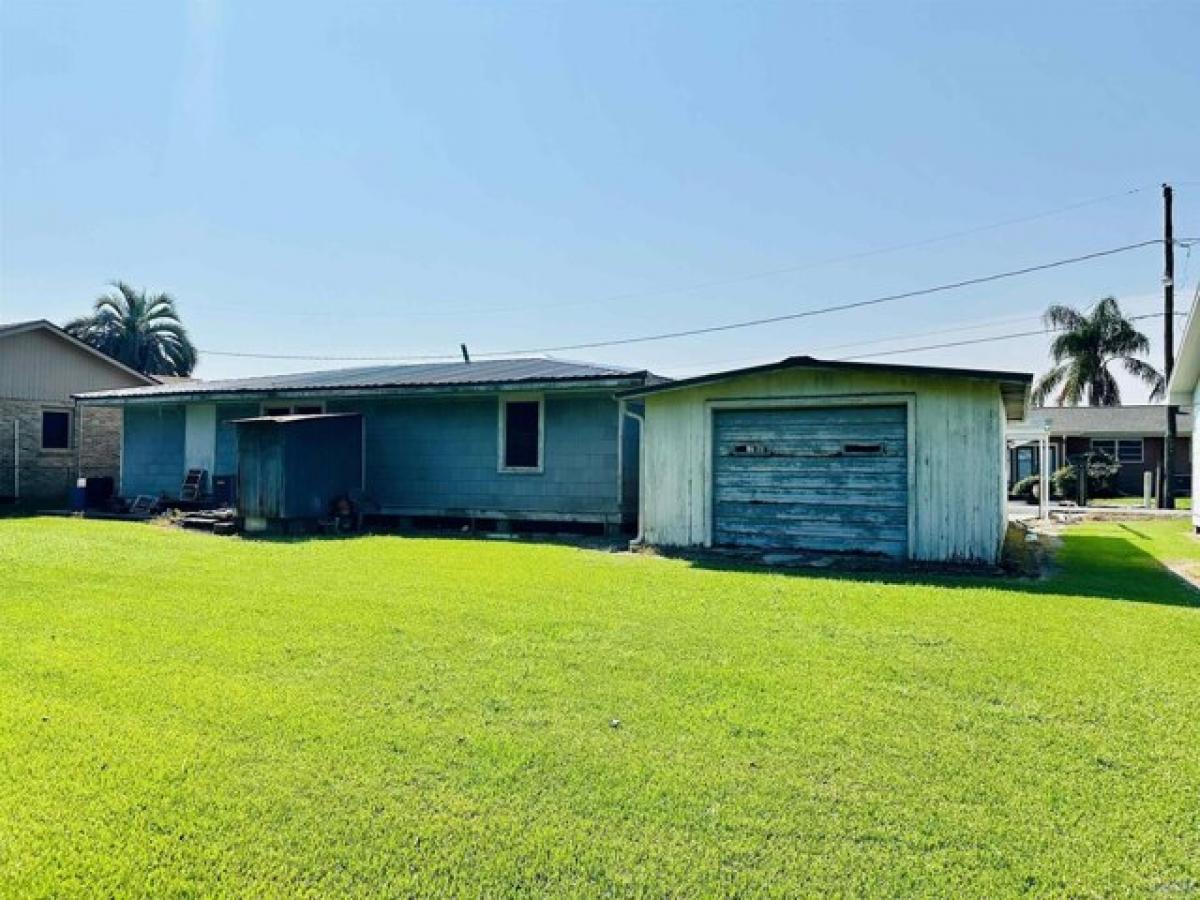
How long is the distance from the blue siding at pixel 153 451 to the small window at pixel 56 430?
4.23m

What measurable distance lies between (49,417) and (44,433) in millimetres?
451

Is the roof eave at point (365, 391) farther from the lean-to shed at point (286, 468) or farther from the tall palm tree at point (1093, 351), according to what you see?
the tall palm tree at point (1093, 351)

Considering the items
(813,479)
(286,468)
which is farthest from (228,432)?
(813,479)

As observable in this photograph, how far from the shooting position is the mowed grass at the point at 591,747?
2523mm

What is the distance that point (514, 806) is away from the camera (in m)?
2.90

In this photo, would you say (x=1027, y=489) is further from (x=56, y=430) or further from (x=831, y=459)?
(x=56, y=430)

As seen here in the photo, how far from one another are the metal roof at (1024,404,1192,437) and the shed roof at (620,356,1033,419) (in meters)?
20.3

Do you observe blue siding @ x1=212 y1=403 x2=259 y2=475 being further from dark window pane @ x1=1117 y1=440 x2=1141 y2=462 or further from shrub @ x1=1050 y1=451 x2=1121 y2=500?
dark window pane @ x1=1117 y1=440 x2=1141 y2=462

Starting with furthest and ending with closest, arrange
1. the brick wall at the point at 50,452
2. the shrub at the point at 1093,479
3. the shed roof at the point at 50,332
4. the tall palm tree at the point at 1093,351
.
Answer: the tall palm tree at the point at 1093,351 → the shrub at the point at 1093,479 → the brick wall at the point at 50,452 → the shed roof at the point at 50,332

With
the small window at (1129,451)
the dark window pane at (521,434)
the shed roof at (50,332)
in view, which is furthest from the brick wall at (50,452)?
the small window at (1129,451)

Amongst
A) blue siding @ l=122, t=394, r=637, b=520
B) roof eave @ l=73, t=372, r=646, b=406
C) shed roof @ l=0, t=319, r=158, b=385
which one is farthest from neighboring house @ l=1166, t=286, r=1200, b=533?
shed roof @ l=0, t=319, r=158, b=385

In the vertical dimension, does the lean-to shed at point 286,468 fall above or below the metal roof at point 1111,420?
below

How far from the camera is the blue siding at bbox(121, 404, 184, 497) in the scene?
55.5 ft

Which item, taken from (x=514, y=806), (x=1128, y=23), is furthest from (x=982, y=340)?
(x=514, y=806)
